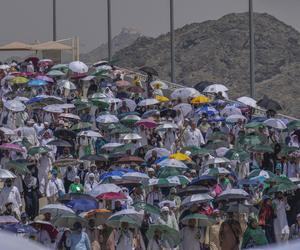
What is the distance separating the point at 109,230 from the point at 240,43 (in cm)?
7005

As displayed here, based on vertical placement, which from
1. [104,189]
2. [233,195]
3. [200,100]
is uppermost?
[200,100]

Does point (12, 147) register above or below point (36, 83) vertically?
below

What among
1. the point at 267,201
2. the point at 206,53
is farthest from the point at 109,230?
the point at 206,53

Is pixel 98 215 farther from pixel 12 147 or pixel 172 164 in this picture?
pixel 12 147

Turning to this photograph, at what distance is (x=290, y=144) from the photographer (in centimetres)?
2714

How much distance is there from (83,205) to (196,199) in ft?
5.80

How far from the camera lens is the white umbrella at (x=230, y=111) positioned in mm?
30938

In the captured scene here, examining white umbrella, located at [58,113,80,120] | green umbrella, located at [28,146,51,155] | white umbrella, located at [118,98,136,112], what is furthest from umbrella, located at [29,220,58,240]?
white umbrella, located at [118,98,136,112]

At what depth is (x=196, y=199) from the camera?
20609 mm

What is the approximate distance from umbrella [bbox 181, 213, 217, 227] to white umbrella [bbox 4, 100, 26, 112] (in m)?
12.2

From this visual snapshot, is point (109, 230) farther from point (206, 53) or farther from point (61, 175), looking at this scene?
point (206, 53)

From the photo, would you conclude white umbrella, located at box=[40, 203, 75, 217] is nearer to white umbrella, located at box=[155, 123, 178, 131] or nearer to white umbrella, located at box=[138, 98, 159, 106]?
white umbrella, located at box=[155, 123, 178, 131]

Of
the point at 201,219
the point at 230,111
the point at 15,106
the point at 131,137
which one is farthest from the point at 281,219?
the point at 15,106

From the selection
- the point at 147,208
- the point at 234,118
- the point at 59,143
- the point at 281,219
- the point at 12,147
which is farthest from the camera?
the point at 234,118
